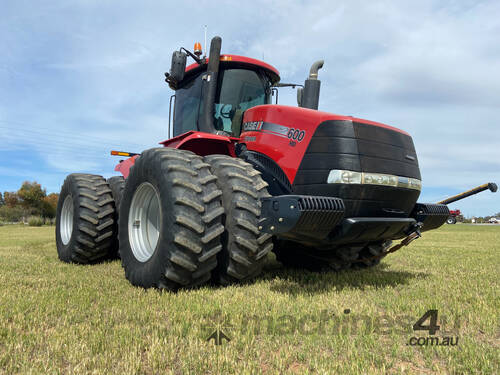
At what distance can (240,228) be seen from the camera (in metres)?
3.24

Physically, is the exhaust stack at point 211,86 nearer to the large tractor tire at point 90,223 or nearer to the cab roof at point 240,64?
the cab roof at point 240,64

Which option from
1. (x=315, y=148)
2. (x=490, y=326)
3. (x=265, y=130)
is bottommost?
(x=490, y=326)

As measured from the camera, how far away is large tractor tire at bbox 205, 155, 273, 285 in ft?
10.6

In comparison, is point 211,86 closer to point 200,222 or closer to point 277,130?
point 277,130

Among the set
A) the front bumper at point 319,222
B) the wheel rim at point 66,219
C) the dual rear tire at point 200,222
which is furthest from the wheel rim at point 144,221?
the wheel rim at point 66,219

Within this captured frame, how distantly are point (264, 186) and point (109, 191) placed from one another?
3.17 metres

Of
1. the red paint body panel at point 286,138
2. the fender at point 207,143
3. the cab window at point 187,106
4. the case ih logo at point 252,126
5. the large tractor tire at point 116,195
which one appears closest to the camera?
the red paint body panel at point 286,138

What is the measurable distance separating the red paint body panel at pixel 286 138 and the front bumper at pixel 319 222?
0.51 metres

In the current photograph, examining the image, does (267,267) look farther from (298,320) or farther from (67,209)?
(67,209)

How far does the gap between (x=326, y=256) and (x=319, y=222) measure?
1473 mm

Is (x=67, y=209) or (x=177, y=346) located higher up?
(x=67, y=209)

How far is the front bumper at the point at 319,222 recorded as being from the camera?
2.89 meters

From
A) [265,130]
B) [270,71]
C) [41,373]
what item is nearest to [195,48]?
[270,71]

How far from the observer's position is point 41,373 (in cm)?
181
